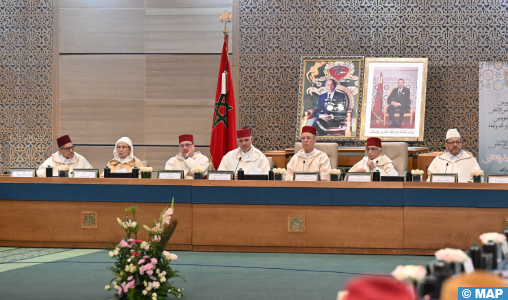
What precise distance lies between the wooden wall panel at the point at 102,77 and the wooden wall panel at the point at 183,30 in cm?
38

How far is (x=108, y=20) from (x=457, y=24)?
4976mm

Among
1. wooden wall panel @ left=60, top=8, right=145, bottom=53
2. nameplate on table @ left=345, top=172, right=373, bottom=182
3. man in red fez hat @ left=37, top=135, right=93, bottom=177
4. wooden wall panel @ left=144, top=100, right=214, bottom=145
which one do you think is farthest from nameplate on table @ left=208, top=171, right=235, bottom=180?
wooden wall panel @ left=60, top=8, right=145, bottom=53

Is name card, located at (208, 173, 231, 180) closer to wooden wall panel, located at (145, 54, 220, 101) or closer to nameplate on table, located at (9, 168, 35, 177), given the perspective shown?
nameplate on table, located at (9, 168, 35, 177)

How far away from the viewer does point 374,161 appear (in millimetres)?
5570

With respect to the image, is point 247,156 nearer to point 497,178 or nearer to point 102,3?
point 497,178

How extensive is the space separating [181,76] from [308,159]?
8.91 feet

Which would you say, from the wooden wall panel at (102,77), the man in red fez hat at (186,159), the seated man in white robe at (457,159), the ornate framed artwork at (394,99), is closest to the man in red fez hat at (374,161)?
the seated man in white robe at (457,159)

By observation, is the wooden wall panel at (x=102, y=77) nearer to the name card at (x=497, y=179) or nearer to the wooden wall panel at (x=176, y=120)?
the wooden wall panel at (x=176, y=120)

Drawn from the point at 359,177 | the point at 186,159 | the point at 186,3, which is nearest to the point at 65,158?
the point at 186,159

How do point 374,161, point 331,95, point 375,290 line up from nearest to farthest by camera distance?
point 375,290 → point 374,161 → point 331,95

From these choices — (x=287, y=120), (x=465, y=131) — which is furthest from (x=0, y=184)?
(x=465, y=131)

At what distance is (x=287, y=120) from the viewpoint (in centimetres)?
732

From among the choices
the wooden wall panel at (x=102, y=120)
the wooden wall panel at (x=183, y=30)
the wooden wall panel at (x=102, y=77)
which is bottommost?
the wooden wall panel at (x=102, y=120)

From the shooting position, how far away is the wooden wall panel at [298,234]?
4.40 meters
